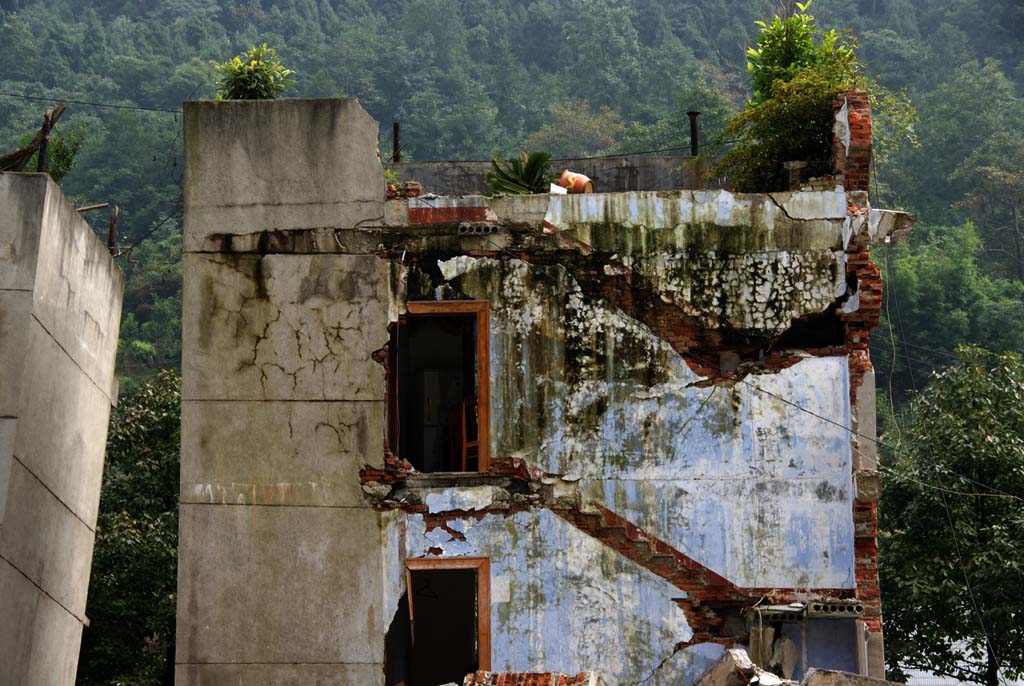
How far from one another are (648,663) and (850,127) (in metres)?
6.21

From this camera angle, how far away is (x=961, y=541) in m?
21.6

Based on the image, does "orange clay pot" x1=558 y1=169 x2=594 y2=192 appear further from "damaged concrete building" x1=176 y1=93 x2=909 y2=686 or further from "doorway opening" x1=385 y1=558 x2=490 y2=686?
"doorway opening" x1=385 y1=558 x2=490 y2=686

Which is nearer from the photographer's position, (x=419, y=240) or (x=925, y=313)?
(x=419, y=240)

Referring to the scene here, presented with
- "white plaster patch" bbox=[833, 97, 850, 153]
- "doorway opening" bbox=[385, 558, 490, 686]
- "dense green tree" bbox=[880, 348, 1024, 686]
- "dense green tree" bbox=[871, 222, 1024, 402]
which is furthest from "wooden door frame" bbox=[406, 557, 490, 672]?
"dense green tree" bbox=[871, 222, 1024, 402]

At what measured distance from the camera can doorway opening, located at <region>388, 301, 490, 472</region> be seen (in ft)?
51.3

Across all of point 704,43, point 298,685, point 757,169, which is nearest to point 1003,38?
point 704,43

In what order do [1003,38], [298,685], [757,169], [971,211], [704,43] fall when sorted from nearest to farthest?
1. [298,685]
2. [757,169]
3. [971,211]
4. [1003,38]
5. [704,43]

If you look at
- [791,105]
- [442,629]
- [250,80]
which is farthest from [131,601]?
[791,105]

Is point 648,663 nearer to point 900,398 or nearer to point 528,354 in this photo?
point 528,354

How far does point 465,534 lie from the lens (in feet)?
50.5

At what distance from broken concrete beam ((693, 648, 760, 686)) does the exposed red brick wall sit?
17.6ft

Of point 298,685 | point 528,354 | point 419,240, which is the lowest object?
point 298,685

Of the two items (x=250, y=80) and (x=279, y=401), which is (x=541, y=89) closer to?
(x=250, y=80)

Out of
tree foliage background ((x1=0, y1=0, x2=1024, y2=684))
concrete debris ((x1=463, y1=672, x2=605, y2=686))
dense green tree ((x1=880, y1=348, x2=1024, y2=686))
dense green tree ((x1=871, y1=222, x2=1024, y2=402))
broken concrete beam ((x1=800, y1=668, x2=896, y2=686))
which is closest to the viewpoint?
broken concrete beam ((x1=800, y1=668, x2=896, y2=686))
